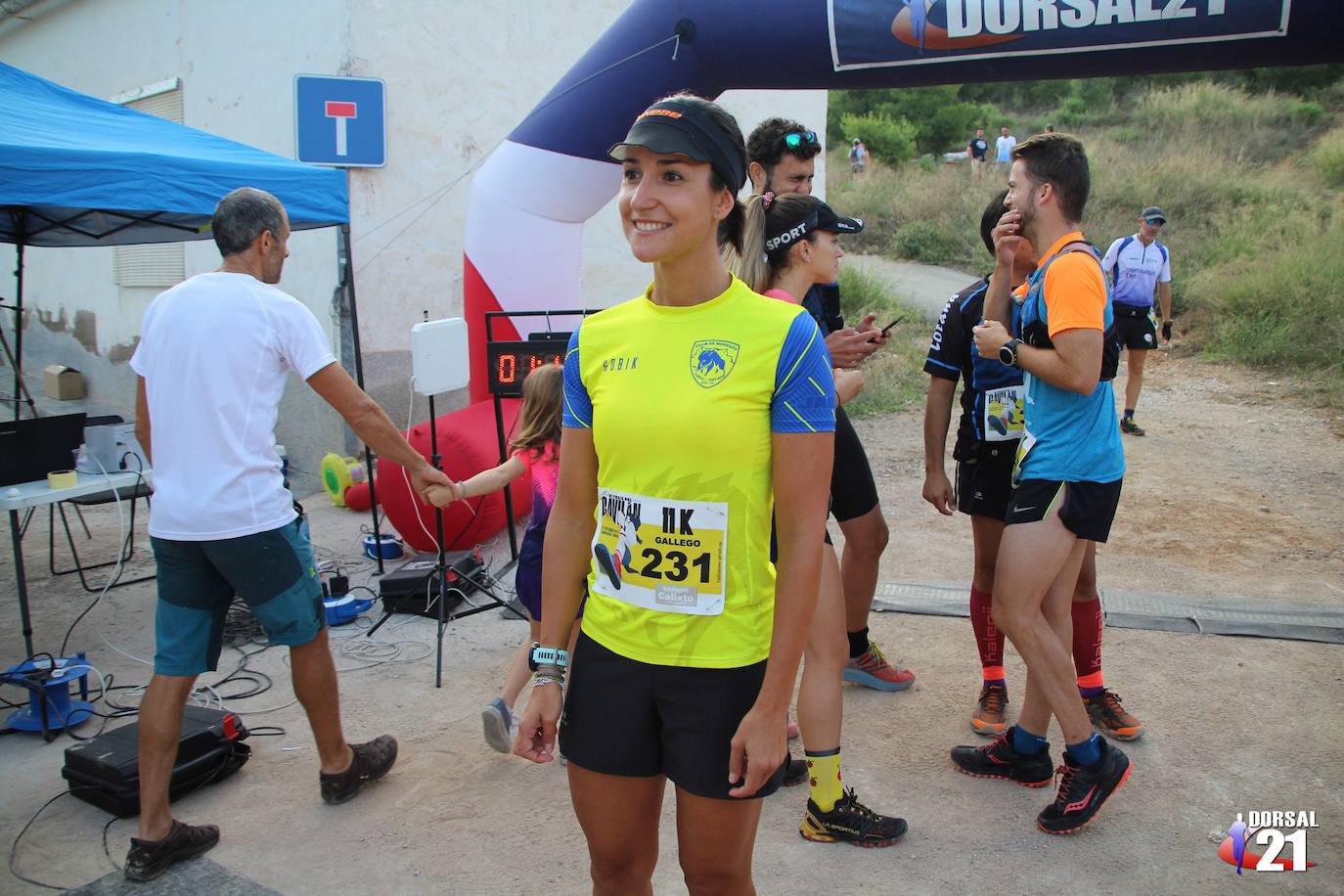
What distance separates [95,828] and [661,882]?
2033 millimetres

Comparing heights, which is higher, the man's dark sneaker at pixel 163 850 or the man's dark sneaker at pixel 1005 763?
the man's dark sneaker at pixel 1005 763

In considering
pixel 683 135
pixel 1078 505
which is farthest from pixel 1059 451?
pixel 683 135

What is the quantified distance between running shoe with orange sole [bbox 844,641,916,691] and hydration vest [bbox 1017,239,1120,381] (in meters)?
1.70

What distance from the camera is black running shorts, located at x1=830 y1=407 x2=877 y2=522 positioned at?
359cm

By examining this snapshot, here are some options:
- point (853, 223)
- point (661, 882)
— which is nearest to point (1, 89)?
point (853, 223)

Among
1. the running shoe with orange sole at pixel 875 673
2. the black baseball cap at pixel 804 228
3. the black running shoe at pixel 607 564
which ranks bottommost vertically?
the running shoe with orange sole at pixel 875 673

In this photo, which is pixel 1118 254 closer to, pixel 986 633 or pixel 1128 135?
pixel 986 633

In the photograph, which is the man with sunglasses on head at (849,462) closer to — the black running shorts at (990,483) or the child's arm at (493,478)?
the black running shorts at (990,483)

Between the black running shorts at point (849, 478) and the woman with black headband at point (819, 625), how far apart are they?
0.35 meters

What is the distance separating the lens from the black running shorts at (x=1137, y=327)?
926 centimetres

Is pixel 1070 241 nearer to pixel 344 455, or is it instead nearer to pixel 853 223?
pixel 853 223

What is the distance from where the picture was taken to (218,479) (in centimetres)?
320

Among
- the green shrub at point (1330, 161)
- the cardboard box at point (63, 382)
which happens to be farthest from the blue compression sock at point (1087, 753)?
the green shrub at point (1330, 161)

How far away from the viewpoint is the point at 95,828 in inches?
136
